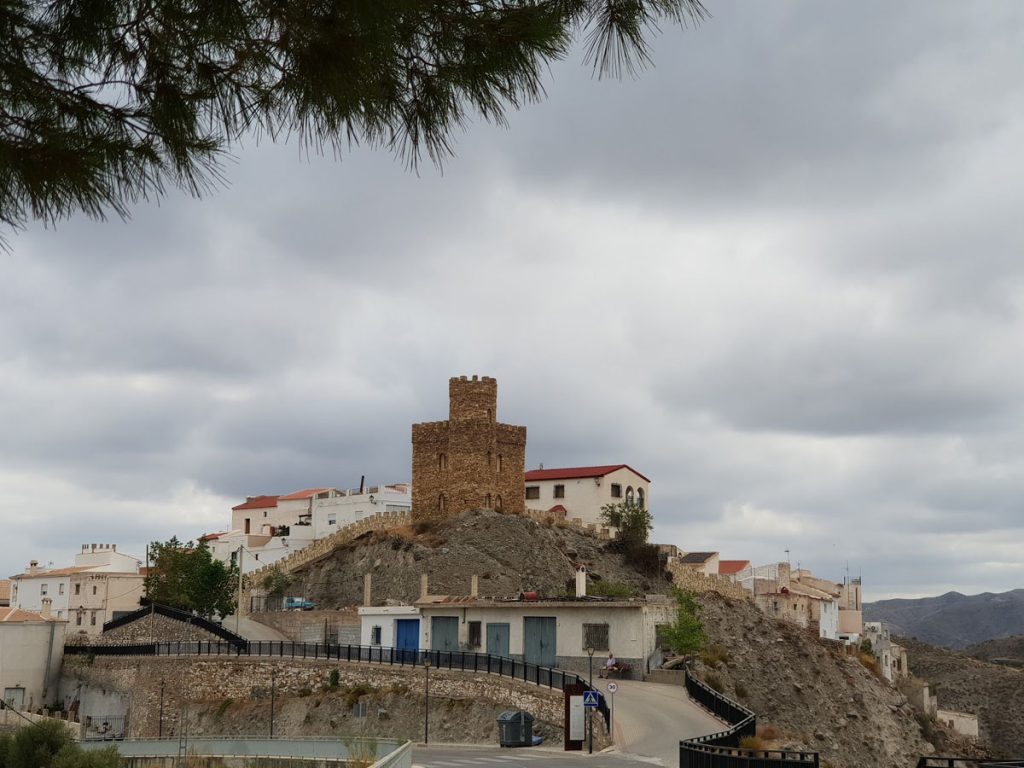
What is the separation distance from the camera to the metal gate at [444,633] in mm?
48031

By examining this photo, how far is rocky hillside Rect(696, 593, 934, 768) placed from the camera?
52312 mm

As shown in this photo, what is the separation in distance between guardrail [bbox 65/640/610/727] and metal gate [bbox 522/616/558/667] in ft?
3.01

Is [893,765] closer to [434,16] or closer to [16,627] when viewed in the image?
[16,627]

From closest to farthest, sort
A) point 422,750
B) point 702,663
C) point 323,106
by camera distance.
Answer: point 323,106, point 422,750, point 702,663

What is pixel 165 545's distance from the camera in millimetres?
72562

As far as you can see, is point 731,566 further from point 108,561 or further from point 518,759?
point 518,759

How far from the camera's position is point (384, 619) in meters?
53.2

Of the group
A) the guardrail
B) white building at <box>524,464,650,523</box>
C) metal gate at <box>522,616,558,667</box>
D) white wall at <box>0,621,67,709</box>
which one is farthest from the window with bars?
white building at <box>524,464,650,523</box>

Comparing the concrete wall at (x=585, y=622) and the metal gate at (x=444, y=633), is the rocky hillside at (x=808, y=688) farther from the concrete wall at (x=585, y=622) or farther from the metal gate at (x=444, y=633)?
the metal gate at (x=444, y=633)

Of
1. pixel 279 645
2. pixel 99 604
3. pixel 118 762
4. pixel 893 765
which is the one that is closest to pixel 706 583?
pixel 893 765

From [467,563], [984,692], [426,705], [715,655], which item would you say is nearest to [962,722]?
[984,692]

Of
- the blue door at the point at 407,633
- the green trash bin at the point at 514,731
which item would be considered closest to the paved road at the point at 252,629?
the blue door at the point at 407,633

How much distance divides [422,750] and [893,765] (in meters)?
33.0

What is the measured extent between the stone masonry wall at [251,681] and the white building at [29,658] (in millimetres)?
935
